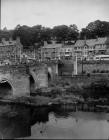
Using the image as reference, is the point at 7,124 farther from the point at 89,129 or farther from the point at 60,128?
the point at 89,129

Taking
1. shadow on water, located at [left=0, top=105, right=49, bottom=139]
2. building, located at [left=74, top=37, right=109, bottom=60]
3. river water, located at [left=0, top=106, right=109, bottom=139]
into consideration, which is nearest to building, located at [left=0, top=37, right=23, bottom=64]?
building, located at [left=74, top=37, right=109, bottom=60]

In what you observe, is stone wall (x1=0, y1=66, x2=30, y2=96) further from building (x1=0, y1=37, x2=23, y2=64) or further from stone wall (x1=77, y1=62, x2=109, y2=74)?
building (x1=0, y1=37, x2=23, y2=64)

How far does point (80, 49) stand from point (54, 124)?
109 feet

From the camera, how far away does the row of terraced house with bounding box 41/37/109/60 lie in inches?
1964

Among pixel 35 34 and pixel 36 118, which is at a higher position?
pixel 35 34

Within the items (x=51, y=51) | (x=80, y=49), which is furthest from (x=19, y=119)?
(x=51, y=51)

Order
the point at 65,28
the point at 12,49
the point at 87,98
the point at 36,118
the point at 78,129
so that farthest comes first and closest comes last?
the point at 65,28 < the point at 12,49 < the point at 87,98 < the point at 36,118 < the point at 78,129

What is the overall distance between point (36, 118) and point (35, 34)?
42.8m

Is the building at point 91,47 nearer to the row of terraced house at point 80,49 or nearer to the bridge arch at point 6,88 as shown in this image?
the row of terraced house at point 80,49

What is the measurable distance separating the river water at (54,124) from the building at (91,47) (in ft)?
91.3

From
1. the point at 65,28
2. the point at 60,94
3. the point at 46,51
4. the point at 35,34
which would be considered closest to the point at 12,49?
the point at 46,51

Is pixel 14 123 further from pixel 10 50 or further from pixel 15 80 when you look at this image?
pixel 10 50

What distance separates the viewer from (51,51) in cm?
5441

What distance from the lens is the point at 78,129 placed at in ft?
61.8
